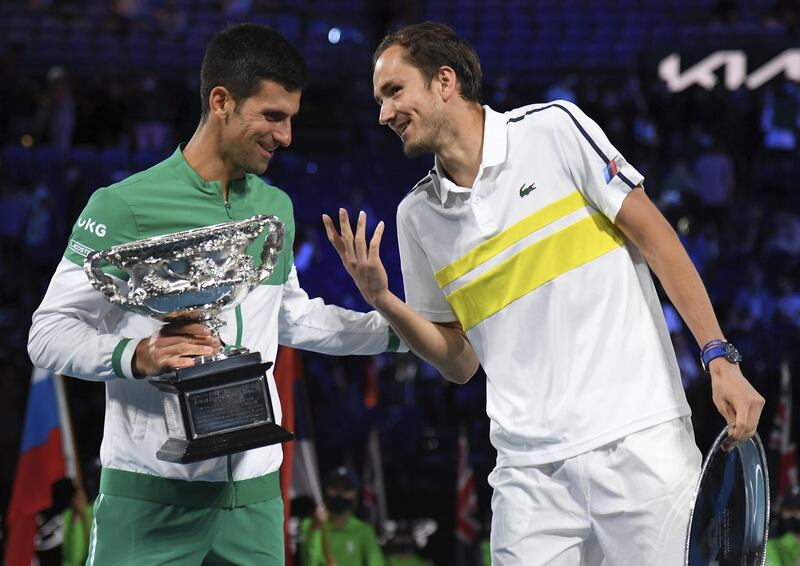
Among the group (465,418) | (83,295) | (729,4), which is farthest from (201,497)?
(729,4)

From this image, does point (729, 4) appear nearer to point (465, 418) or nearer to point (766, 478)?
point (465, 418)

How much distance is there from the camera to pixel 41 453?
593 centimetres

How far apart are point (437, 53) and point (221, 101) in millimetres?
565

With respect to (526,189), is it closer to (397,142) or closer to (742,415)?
(742,415)

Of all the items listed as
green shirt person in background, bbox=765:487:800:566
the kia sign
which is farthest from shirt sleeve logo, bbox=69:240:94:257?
the kia sign

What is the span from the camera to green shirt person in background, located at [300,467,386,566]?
246 inches

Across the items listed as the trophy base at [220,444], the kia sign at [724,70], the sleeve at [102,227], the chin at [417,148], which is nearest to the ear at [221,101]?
the sleeve at [102,227]

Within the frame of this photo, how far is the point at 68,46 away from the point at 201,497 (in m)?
10.9

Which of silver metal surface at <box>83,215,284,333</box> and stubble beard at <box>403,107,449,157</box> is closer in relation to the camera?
silver metal surface at <box>83,215,284,333</box>

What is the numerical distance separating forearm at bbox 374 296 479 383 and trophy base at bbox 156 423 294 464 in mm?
437

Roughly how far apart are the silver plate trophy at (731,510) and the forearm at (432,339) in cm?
78

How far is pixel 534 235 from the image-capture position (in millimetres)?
2816

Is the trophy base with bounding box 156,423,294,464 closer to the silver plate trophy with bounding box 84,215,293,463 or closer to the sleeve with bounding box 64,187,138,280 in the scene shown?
the silver plate trophy with bounding box 84,215,293,463

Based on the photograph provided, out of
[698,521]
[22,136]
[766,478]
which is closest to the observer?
[698,521]
